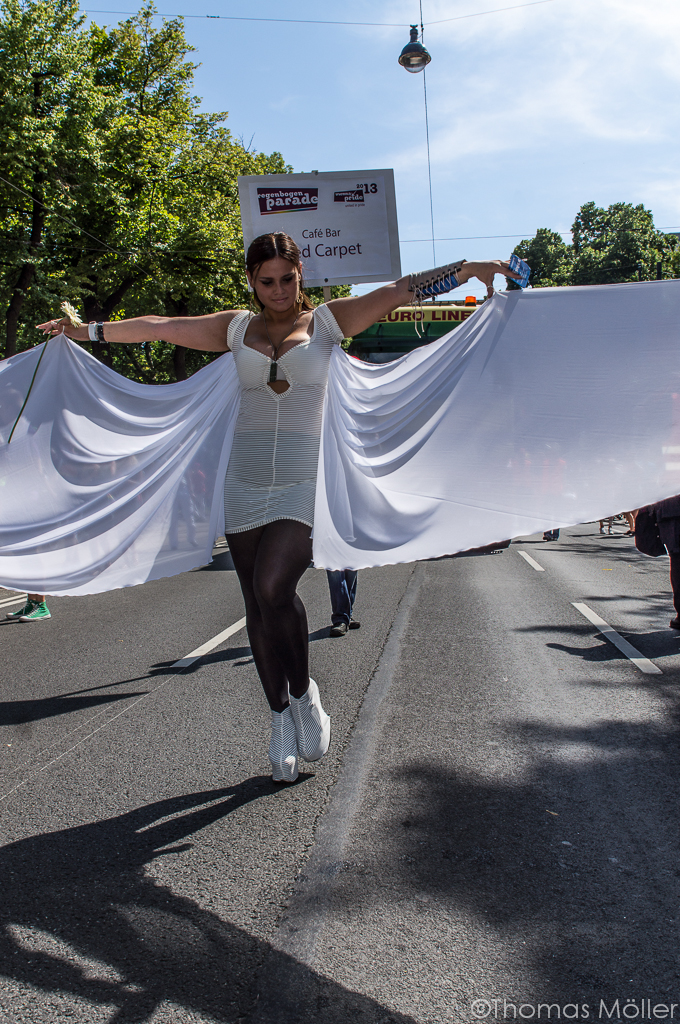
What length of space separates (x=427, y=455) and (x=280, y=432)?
25.5 inches

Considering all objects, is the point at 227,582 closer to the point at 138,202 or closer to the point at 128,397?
the point at 128,397

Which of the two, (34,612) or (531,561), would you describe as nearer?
(34,612)

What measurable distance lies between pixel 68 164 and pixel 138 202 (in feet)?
11.6

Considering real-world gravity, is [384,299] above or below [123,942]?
above

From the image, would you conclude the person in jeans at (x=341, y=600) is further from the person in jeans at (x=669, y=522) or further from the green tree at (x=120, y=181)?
the green tree at (x=120, y=181)

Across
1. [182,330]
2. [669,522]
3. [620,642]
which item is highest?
[182,330]

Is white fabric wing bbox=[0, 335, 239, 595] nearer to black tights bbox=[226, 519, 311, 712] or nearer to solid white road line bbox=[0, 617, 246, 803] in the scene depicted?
black tights bbox=[226, 519, 311, 712]

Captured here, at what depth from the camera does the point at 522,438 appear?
3.25m

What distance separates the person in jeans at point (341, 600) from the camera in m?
6.88

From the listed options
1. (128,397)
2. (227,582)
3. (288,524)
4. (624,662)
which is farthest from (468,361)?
(227,582)

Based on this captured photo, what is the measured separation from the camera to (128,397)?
4.20 meters

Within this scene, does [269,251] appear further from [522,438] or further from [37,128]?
[37,128]

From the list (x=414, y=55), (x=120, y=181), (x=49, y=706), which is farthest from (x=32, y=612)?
(x=120, y=181)

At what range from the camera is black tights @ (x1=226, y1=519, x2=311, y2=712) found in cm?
309
